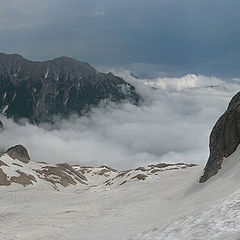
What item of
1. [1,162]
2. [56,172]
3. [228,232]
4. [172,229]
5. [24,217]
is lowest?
[56,172]

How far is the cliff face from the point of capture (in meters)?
41.8

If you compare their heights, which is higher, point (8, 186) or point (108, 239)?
point (108, 239)

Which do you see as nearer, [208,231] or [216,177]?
[208,231]

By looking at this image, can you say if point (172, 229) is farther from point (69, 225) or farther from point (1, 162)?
point (1, 162)

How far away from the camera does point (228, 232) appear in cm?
1741

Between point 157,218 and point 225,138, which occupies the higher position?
point 225,138

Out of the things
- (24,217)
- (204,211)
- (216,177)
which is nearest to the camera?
(204,211)

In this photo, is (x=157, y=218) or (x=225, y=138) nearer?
(x=157, y=218)

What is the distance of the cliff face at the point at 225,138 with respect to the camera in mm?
41750

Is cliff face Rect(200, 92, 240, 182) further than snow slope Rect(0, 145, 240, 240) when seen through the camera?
Yes

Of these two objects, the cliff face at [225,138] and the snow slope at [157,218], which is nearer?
the snow slope at [157,218]

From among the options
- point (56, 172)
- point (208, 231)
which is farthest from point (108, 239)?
point (56, 172)

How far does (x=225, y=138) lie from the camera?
4378 centimetres

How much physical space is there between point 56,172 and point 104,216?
403 ft
